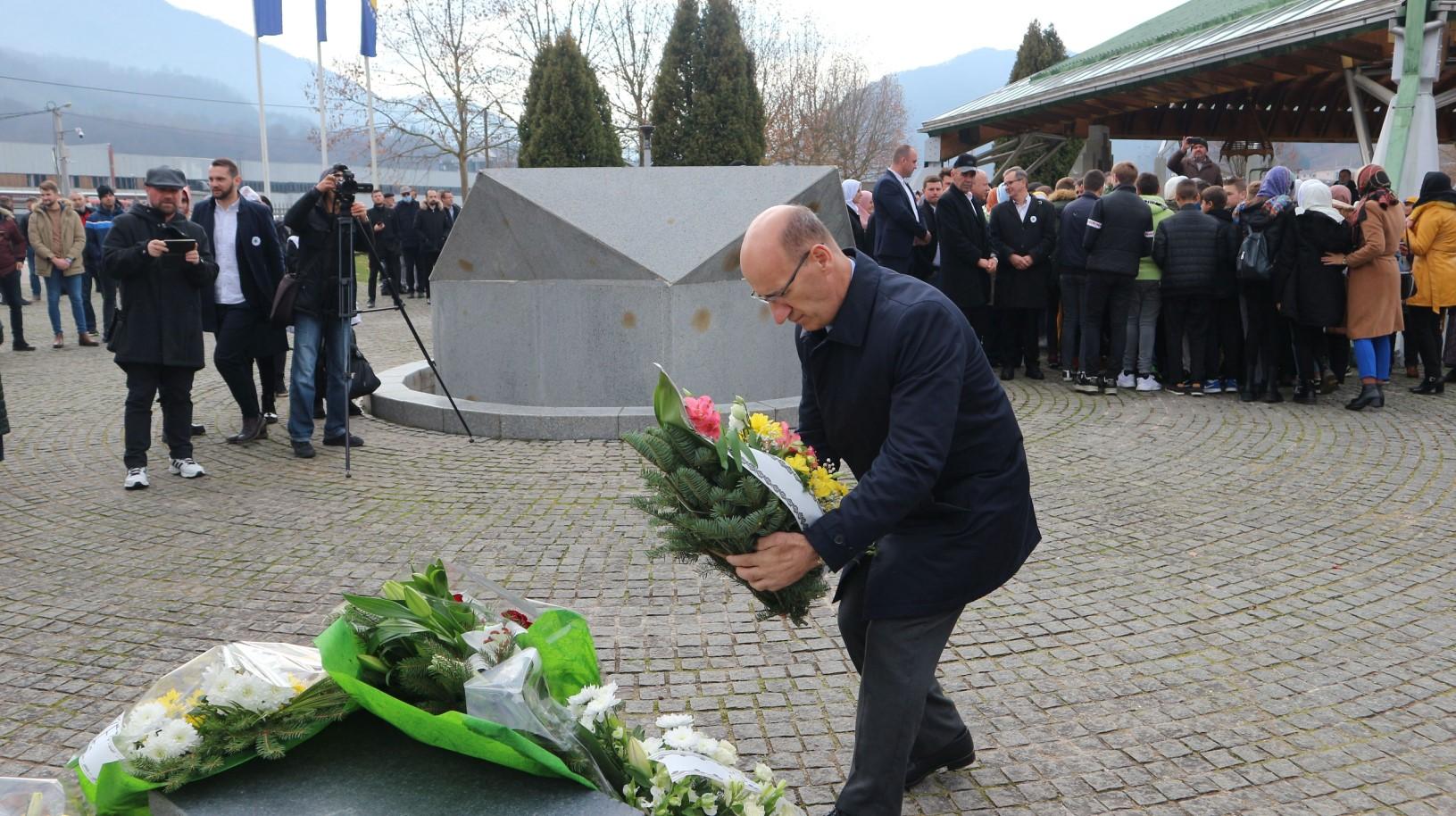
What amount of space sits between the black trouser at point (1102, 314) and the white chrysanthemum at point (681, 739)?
878 centimetres

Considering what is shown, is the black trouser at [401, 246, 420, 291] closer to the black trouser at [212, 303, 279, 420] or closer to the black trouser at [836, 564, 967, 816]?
the black trouser at [212, 303, 279, 420]

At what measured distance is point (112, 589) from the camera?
17.6 ft

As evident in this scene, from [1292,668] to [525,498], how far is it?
171 inches

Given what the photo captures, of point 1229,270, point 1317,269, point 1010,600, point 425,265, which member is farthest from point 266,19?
point 1010,600

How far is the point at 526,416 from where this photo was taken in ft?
28.3

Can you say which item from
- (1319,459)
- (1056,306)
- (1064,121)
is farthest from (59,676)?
(1064,121)

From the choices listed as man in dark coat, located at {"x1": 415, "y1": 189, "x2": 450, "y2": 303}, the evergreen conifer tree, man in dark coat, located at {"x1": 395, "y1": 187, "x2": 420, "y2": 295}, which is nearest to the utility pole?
the evergreen conifer tree

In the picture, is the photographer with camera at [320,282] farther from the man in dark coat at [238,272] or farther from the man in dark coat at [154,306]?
the man in dark coat at [154,306]

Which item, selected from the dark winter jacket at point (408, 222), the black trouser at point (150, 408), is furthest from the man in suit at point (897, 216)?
the dark winter jacket at point (408, 222)

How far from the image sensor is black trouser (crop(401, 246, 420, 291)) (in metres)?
20.8

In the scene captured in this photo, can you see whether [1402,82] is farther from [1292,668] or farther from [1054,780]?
[1054,780]

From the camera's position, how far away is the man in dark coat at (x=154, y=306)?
7.16m

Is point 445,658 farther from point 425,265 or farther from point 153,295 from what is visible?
point 425,265

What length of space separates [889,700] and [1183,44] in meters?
15.9
